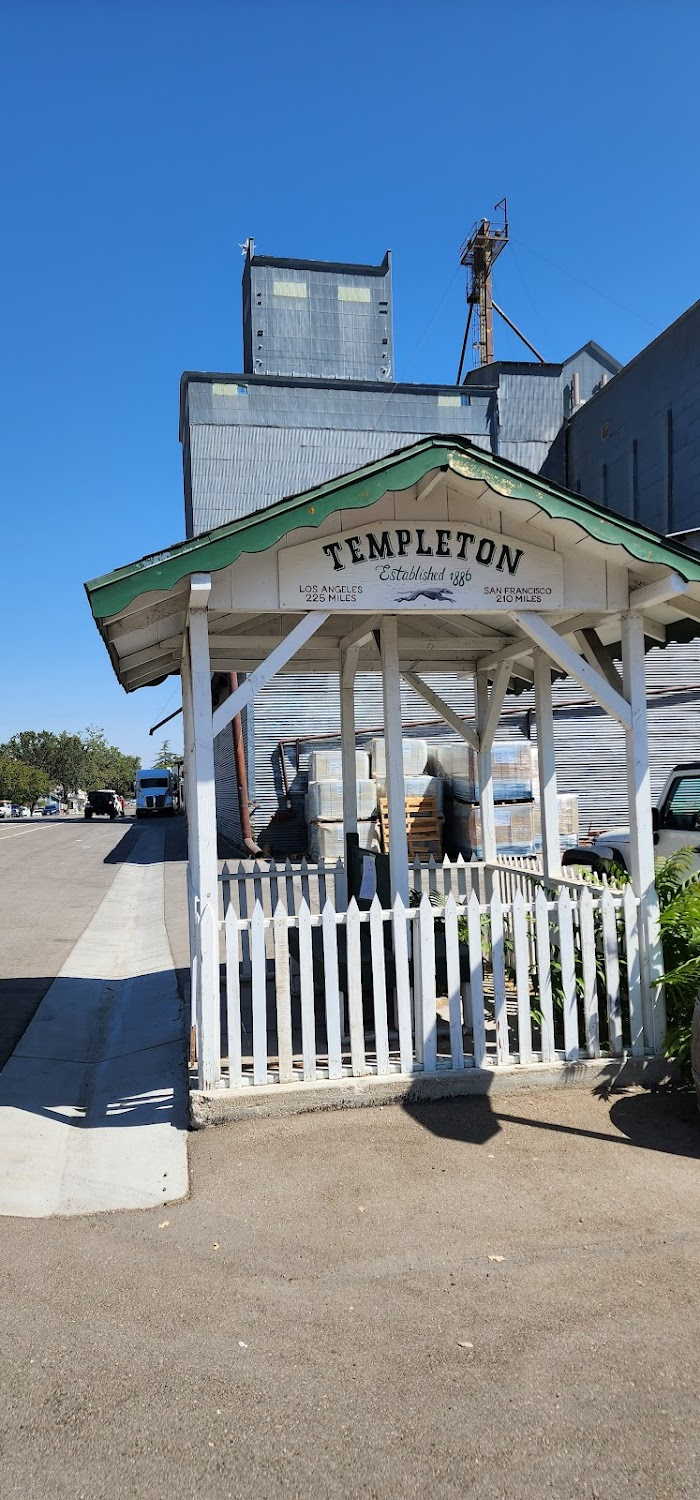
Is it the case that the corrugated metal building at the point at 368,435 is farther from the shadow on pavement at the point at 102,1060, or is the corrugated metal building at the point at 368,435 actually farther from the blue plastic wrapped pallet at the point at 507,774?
the shadow on pavement at the point at 102,1060

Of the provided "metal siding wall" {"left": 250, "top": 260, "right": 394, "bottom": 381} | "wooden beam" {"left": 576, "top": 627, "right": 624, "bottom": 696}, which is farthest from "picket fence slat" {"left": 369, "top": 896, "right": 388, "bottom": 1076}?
"metal siding wall" {"left": 250, "top": 260, "right": 394, "bottom": 381}

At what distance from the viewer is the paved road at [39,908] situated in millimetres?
9266

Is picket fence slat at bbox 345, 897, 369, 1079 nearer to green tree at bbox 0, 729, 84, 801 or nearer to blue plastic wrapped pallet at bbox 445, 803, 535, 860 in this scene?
blue plastic wrapped pallet at bbox 445, 803, 535, 860

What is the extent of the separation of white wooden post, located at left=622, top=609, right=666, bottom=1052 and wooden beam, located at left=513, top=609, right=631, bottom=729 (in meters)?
0.09

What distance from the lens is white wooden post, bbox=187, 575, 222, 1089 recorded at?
550 cm

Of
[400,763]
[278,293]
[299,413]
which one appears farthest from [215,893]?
[278,293]

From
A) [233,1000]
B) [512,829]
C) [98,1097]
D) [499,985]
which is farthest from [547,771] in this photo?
[512,829]

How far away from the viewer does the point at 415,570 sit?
20.1ft

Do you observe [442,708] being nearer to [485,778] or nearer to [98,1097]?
[485,778]

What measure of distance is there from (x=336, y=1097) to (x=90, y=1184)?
1.44m

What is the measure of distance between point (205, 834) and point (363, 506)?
2.15 m

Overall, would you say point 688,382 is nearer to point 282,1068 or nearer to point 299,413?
point 299,413

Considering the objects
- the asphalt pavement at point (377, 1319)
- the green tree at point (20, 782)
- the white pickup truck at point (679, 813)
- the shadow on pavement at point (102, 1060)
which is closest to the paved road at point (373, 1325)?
the asphalt pavement at point (377, 1319)

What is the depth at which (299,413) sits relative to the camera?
1093 inches
